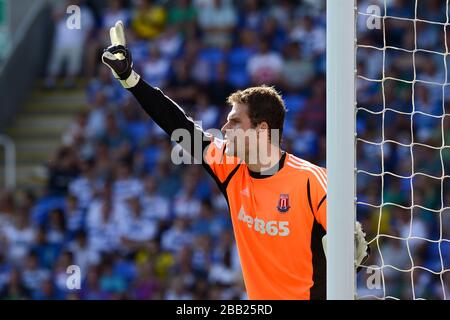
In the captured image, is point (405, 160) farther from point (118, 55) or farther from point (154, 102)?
point (118, 55)

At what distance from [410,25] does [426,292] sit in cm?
345

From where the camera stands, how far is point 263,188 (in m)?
5.14

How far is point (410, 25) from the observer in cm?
1112

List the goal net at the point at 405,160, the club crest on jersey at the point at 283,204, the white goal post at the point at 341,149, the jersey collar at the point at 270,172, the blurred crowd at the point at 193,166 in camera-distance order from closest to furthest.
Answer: the white goal post at the point at 341,149
the club crest on jersey at the point at 283,204
the jersey collar at the point at 270,172
the goal net at the point at 405,160
the blurred crowd at the point at 193,166

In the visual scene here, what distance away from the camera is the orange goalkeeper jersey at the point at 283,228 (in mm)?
4902

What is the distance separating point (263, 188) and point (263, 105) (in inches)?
17.2

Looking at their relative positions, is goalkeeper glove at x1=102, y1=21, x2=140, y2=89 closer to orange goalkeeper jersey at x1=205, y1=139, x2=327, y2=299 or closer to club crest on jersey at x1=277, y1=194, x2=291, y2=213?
orange goalkeeper jersey at x1=205, y1=139, x2=327, y2=299

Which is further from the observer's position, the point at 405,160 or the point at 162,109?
the point at 405,160

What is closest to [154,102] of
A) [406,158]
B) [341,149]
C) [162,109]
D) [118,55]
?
[162,109]

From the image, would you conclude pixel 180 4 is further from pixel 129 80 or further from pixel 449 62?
pixel 129 80

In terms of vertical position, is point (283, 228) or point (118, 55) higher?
point (118, 55)

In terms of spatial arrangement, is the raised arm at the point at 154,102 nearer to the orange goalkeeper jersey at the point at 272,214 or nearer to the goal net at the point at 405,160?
the orange goalkeeper jersey at the point at 272,214

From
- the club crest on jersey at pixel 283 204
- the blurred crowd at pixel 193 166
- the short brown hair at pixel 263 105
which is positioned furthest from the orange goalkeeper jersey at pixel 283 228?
the blurred crowd at pixel 193 166

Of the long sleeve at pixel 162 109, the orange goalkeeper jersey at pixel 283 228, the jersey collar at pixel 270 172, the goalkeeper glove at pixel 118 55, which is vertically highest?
the goalkeeper glove at pixel 118 55
